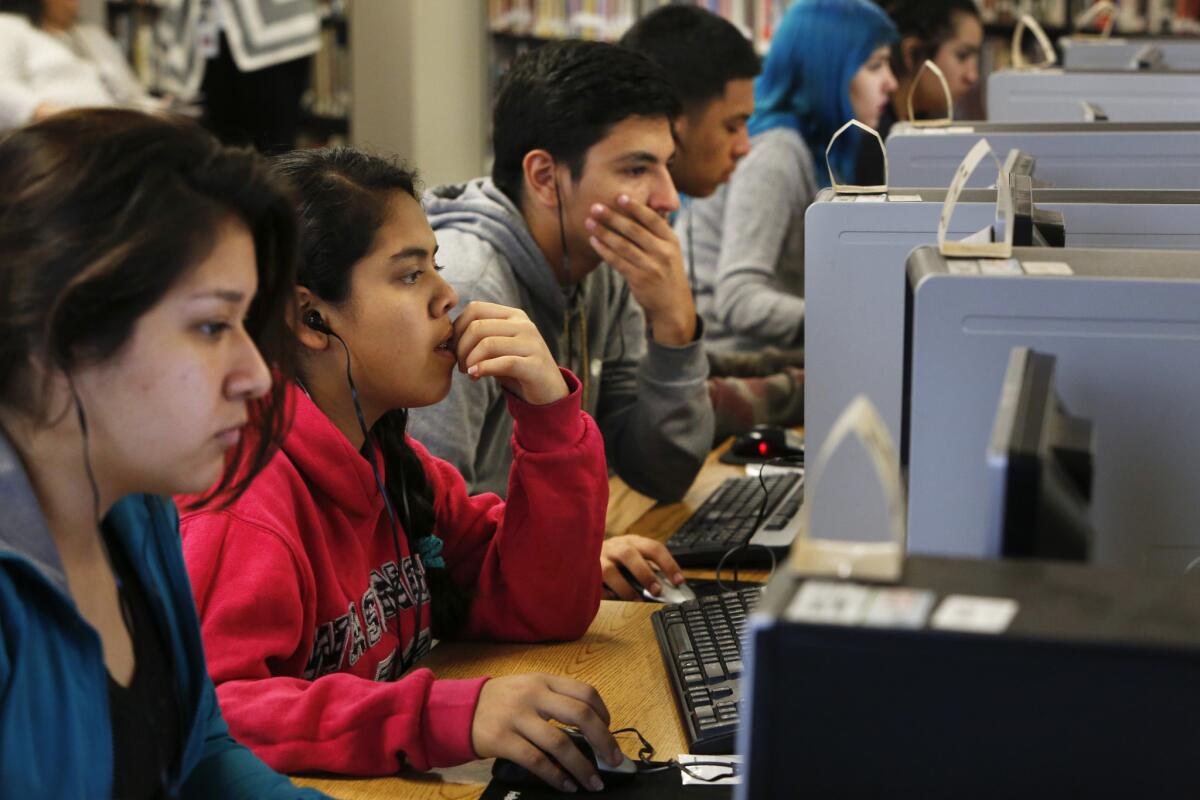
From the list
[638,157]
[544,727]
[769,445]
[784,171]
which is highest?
[638,157]

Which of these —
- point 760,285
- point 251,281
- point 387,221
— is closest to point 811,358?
point 387,221

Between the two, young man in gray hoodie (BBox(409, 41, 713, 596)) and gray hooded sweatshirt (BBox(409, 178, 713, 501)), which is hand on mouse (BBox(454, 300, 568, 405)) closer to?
gray hooded sweatshirt (BBox(409, 178, 713, 501))

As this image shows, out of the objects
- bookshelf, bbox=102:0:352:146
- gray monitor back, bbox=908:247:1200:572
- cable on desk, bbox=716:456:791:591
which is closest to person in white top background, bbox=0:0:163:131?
bookshelf, bbox=102:0:352:146

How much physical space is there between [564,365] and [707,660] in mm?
799

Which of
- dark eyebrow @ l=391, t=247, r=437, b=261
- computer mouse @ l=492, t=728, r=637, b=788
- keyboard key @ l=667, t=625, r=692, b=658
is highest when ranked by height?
dark eyebrow @ l=391, t=247, r=437, b=261

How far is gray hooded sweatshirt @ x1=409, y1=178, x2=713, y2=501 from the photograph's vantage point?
172 centimetres

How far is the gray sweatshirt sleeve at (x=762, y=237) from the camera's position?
8.62ft

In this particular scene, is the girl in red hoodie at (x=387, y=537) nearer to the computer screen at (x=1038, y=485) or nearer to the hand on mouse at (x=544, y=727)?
the hand on mouse at (x=544, y=727)

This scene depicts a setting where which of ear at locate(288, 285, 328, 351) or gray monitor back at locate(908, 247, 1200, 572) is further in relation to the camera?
ear at locate(288, 285, 328, 351)

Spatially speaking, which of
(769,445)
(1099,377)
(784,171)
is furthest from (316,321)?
(784,171)

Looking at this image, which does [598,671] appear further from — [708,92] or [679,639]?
[708,92]

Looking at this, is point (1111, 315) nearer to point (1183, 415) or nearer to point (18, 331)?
point (1183, 415)

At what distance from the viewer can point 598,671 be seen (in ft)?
4.19

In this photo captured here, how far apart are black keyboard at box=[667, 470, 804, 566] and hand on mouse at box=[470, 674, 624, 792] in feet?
1.83
